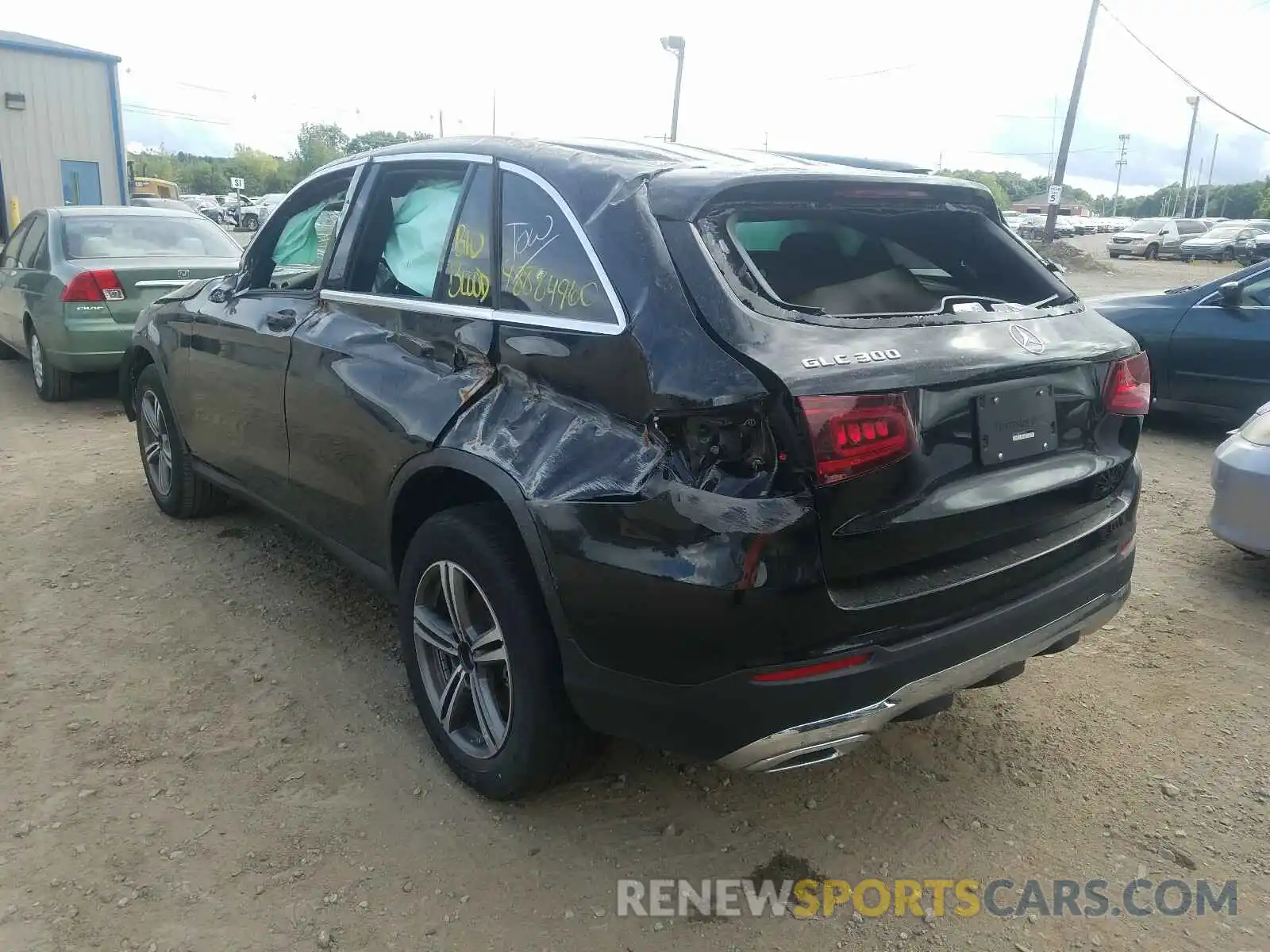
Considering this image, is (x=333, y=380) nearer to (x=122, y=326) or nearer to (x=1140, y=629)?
(x=1140, y=629)

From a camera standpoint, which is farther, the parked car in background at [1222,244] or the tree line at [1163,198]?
the tree line at [1163,198]

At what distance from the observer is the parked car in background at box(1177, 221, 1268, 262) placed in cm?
3472

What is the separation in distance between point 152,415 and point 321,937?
355cm

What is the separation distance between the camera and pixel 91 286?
24.3ft

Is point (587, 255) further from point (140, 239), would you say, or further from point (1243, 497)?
point (140, 239)

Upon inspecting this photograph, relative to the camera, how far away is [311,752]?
123 inches

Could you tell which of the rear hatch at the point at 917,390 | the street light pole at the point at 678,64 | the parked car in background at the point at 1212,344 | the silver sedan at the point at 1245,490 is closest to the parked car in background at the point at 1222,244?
the street light pole at the point at 678,64

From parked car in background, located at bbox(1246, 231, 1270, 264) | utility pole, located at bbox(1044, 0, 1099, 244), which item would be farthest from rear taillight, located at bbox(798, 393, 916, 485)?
parked car in background, located at bbox(1246, 231, 1270, 264)

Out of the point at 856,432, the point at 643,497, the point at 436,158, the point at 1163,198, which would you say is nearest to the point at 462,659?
the point at 643,497

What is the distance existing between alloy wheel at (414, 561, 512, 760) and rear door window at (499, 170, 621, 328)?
761 millimetres

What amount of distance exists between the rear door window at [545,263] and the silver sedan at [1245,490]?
3144 mm

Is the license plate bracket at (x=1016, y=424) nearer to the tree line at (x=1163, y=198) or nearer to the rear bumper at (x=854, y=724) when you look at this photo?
the rear bumper at (x=854, y=724)

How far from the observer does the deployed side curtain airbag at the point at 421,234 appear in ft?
10.2

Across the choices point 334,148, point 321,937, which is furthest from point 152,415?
point 334,148
